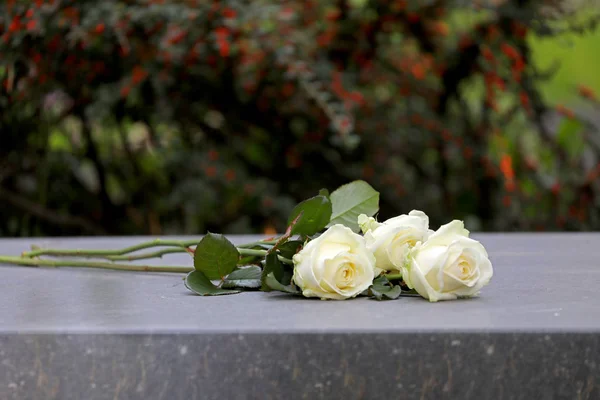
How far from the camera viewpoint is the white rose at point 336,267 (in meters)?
0.55

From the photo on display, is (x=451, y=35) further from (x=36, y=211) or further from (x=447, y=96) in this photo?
(x=36, y=211)

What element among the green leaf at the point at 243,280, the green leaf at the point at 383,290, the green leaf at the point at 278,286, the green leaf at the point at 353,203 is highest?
the green leaf at the point at 353,203

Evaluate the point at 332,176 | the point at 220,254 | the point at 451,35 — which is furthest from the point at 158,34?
the point at 220,254

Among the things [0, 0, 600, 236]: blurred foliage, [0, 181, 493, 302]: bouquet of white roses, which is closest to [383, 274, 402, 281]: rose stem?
[0, 181, 493, 302]: bouquet of white roses

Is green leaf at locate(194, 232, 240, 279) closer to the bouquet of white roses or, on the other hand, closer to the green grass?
the bouquet of white roses

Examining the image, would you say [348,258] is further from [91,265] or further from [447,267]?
[91,265]

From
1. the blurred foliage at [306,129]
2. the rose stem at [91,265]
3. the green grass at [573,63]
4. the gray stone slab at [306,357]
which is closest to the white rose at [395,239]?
the gray stone slab at [306,357]

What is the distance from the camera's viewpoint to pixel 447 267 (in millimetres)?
542

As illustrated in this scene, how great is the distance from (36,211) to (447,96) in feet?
3.89

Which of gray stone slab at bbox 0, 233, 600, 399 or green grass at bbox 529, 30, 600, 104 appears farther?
green grass at bbox 529, 30, 600, 104

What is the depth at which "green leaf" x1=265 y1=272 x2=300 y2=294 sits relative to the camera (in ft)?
1.94

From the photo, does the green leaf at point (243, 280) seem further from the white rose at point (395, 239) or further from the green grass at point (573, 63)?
the green grass at point (573, 63)

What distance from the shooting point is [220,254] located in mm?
586

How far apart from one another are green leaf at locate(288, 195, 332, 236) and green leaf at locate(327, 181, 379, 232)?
5 centimetres
